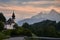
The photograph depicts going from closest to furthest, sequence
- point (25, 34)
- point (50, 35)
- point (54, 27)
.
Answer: point (25, 34) → point (50, 35) → point (54, 27)

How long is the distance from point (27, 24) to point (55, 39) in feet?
19.7

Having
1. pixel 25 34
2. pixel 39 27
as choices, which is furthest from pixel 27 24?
pixel 25 34

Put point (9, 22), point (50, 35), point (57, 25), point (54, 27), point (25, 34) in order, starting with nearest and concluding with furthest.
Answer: point (25, 34), point (50, 35), point (54, 27), point (57, 25), point (9, 22)

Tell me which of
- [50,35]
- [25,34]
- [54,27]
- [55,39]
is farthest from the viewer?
[54,27]

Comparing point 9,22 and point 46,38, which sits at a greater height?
point 9,22

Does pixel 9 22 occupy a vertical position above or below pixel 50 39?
above

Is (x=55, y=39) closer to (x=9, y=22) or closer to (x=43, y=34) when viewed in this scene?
Answer: (x=43, y=34)

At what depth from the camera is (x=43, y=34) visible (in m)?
26.4

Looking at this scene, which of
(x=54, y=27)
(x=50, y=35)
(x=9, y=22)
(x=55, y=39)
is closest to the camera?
(x=55, y=39)

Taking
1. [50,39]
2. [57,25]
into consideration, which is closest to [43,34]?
[50,39]

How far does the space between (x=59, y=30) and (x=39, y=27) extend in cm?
418

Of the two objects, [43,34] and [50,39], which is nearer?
[50,39]

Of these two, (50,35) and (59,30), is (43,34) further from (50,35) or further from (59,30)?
(59,30)

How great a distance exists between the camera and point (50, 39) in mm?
24078
